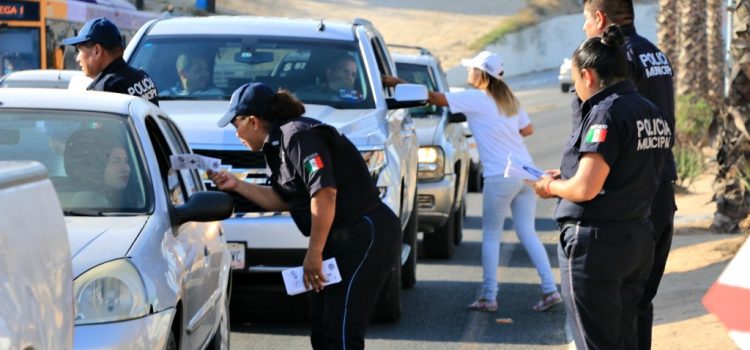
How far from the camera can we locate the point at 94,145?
6543mm

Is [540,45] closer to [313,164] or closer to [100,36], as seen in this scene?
[100,36]

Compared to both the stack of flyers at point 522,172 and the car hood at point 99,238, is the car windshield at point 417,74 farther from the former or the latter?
the car hood at point 99,238

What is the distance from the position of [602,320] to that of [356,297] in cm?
113

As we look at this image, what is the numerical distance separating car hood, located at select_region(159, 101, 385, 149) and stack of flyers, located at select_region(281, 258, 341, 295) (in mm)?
2606

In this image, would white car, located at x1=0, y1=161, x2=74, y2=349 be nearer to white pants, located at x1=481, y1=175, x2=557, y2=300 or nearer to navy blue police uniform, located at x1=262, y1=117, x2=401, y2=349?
navy blue police uniform, located at x1=262, y1=117, x2=401, y2=349

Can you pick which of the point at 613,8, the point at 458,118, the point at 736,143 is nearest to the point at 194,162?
the point at 613,8

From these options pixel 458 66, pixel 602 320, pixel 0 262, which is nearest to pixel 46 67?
pixel 602 320

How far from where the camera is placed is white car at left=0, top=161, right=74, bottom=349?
11.5 ft

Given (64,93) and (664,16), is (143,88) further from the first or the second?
(664,16)

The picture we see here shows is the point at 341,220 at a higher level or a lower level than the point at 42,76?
higher

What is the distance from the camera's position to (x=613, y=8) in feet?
23.5

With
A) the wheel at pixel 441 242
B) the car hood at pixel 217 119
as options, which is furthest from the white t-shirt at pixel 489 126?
the wheel at pixel 441 242

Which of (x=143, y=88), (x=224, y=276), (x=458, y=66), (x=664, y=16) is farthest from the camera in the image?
(x=458, y=66)

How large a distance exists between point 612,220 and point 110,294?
209 centimetres
